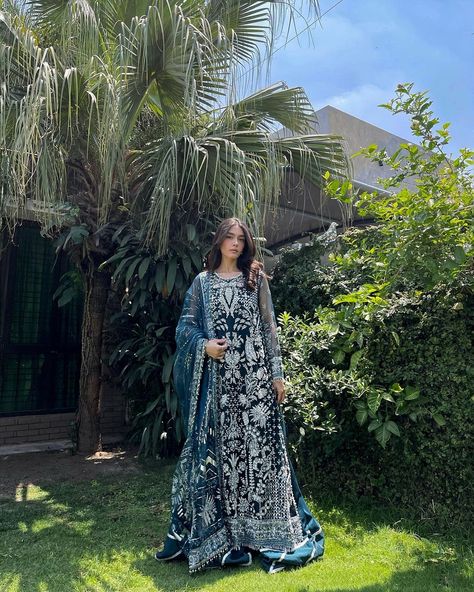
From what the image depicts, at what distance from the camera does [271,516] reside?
8.61ft

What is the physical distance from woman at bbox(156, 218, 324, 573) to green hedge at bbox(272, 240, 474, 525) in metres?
0.68

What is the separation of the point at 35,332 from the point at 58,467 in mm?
1847

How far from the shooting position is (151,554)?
2.74 meters

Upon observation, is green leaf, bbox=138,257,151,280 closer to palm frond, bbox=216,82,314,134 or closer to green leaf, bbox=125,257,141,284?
green leaf, bbox=125,257,141,284

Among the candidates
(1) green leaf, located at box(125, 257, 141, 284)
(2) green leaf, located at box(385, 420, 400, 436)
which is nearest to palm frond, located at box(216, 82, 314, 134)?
(1) green leaf, located at box(125, 257, 141, 284)

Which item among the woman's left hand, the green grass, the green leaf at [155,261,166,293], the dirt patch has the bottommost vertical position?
the green grass

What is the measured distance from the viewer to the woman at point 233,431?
2590mm

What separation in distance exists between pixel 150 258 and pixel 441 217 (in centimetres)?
260

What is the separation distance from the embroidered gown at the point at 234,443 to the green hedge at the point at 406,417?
0.68 meters

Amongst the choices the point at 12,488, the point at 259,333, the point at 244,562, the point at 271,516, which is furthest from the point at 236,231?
the point at 12,488

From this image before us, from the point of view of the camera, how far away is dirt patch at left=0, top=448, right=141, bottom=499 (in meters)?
4.18

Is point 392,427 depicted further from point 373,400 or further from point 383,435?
point 373,400

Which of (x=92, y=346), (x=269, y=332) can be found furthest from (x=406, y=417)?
(x=92, y=346)

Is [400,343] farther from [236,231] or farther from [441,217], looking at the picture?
[236,231]
